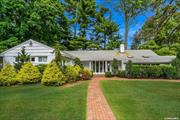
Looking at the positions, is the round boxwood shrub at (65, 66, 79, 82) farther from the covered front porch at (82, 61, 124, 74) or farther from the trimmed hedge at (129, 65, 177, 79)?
the covered front porch at (82, 61, 124, 74)

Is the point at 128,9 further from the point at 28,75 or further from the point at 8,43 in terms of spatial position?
the point at 28,75

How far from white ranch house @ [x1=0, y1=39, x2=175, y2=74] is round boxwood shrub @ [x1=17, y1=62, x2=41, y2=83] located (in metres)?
5.90

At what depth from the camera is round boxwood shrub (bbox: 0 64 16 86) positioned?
2466 cm

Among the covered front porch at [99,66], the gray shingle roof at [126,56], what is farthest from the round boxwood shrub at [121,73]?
the covered front porch at [99,66]

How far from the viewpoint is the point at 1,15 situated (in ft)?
127

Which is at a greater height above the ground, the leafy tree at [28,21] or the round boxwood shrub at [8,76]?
the leafy tree at [28,21]

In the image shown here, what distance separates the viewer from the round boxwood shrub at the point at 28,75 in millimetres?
24984

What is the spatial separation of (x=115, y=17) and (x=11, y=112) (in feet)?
136

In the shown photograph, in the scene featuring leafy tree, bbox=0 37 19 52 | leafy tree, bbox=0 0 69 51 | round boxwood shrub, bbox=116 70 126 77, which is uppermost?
leafy tree, bbox=0 0 69 51

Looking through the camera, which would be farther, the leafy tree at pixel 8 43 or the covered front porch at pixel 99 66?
the covered front porch at pixel 99 66

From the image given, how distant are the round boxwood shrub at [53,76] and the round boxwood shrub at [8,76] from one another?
287 centimetres

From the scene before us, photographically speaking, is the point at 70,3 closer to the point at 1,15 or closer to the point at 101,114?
the point at 1,15

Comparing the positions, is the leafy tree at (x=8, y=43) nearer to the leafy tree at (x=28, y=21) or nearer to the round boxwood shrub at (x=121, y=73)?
the leafy tree at (x=28, y=21)

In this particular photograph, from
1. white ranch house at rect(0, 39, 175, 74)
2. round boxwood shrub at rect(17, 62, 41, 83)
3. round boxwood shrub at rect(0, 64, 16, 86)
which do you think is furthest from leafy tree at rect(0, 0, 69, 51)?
round boxwood shrub at rect(17, 62, 41, 83)
